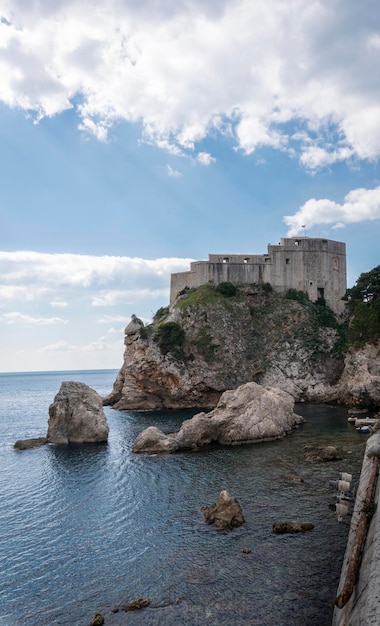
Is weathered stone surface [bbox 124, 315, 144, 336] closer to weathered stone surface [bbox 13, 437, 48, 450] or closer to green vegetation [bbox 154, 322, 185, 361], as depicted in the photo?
green vegetation [bbox 154, 322, 185, 361]

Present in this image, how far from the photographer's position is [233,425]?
3394cm

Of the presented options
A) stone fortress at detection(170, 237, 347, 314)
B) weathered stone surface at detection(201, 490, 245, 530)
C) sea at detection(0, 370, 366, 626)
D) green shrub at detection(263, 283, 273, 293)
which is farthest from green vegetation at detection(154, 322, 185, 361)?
weathered stone surface at detection(201, 490, 245, 530)

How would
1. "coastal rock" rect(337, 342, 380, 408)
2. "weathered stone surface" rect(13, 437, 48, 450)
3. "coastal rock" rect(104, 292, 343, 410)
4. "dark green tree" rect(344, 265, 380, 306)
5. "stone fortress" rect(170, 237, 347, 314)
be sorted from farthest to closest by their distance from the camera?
"stone fortress" rect(170, 237, 347, 314), "coastal rock" rect(104, 292, 343, 410), "dark green tree" rect(344, 265, 380, 306), "coastal rock" rect(337, 342, 380, 408), "weathered stone surface" rect(13, 437, 48, 450)

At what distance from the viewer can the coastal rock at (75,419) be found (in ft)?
119

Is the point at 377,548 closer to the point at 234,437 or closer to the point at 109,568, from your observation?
the point at 109,568

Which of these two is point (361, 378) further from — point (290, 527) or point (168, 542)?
point (168, 542)

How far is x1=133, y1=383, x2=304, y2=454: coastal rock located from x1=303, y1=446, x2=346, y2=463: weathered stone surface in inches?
240

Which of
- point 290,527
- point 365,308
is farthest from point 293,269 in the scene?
point 290,527

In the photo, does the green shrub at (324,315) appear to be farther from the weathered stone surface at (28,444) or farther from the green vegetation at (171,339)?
the weathered stone surface at (28,444)

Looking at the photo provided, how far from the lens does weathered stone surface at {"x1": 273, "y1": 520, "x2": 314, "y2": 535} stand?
53.4 feet

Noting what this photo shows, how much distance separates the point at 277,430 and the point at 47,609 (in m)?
25.0

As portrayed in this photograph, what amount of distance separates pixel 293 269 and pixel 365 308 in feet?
55.2

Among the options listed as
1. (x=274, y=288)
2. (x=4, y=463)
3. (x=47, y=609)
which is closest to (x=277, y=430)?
(x=4, y=463)

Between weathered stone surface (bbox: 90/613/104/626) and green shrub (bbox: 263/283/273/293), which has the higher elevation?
green shrub (bbox: 263/283/273/293)
